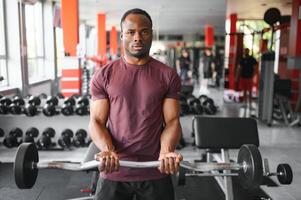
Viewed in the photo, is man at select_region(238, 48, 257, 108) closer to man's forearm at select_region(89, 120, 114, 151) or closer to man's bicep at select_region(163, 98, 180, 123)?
man's bicep at select_region(163, 98, 180, 123)

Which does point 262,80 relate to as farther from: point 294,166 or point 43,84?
point 43,84

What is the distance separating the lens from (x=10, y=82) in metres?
4.68

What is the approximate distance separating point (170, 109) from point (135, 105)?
13 cm

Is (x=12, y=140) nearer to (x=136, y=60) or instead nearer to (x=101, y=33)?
(x=136, y=60)

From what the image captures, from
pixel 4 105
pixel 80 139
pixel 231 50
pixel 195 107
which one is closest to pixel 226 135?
pixel 195 107

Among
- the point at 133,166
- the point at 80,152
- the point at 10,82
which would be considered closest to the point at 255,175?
the point at 133,166

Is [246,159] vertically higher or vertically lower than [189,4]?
lower

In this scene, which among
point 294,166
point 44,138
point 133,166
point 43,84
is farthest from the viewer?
point 43,84

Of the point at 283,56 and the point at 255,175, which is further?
the point at 283,56

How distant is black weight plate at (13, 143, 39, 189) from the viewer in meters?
1.09

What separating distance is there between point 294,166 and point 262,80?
1.92m

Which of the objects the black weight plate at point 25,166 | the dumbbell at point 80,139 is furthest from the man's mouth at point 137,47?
the dumbbell at point 80,139

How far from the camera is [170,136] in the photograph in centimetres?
107

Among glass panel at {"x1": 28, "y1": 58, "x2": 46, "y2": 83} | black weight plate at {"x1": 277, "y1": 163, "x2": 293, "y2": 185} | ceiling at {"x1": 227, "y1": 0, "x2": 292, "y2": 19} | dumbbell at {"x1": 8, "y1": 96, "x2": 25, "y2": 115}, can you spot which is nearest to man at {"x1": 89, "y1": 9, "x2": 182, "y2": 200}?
black weight plate at {"x1": 277, "y1": 163, "x2": 293, "y2": 185}
